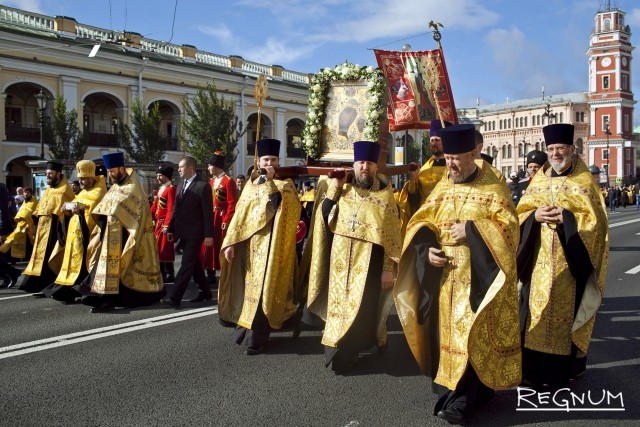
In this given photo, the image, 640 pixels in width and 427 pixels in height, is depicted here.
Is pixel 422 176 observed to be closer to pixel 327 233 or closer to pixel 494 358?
pixel 327 233

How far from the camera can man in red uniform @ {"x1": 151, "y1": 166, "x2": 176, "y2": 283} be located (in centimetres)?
1035

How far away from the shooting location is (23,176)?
33344 mm

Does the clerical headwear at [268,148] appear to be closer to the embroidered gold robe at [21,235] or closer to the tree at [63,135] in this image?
the embroidered gold robe at [21,235]

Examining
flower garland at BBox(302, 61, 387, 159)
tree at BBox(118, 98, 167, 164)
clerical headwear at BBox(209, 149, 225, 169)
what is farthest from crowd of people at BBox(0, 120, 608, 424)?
tree at BBox(118, 98, 167, 164)

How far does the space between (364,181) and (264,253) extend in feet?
4.13

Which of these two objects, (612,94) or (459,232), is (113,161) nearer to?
(459,232)

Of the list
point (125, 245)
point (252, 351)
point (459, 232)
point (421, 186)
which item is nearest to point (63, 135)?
point (125, 245)

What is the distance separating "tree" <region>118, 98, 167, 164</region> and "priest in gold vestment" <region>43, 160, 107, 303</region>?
2316cm

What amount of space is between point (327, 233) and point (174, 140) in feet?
112

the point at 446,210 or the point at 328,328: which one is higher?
the point at 446,210

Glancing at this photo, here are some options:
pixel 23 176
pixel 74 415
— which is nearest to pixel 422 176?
pixel 74 415

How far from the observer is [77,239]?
883cm

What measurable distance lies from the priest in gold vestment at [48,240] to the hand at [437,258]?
666 cm

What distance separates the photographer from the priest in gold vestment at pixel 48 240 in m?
9.43
